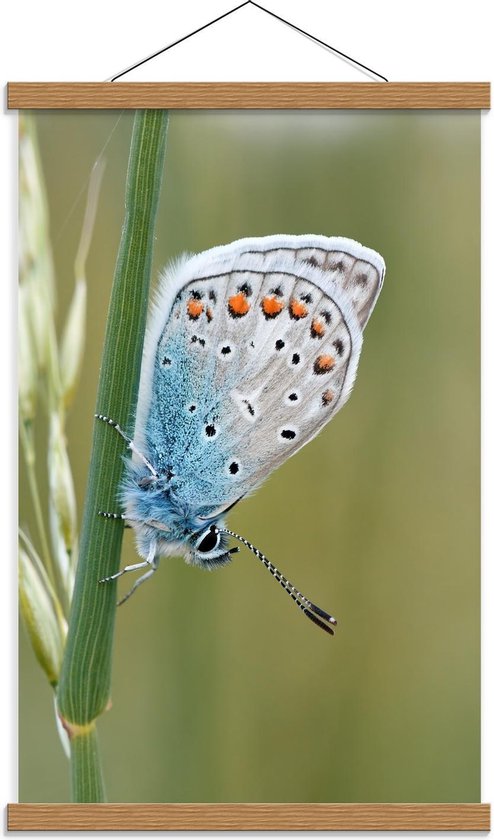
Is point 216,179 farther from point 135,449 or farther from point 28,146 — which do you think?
point 135,449

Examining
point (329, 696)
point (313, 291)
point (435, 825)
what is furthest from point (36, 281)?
point (435, 825)

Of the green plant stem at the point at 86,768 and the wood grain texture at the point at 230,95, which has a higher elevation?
the wood grain texture at the point at 230,95

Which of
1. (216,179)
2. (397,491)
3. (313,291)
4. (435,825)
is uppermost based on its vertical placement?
(216,179)

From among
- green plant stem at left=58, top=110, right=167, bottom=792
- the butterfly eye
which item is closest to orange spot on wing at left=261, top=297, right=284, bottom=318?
green plant stem at left=58, top=110, right=167, bottom=792

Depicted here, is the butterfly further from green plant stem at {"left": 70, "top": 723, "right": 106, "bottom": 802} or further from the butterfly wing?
green plant stem at {"left": 70, "top": 723, "right": 106, "bottom": 802}

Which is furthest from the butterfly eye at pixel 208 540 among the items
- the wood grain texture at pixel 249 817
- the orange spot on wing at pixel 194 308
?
the wood grain texture at pixel 249 817
